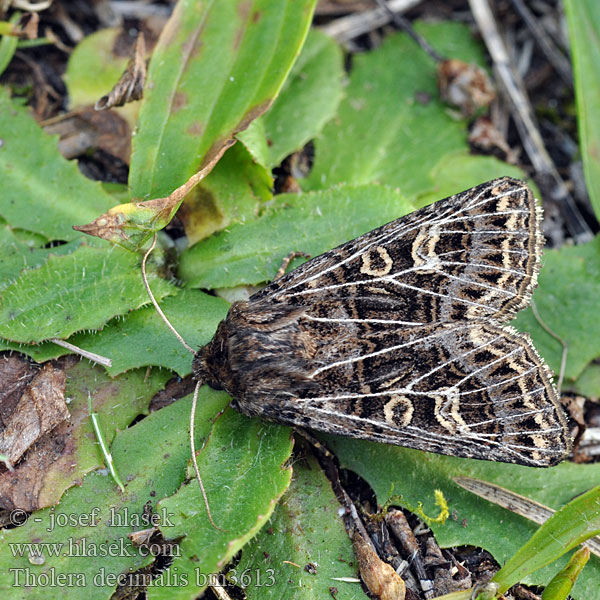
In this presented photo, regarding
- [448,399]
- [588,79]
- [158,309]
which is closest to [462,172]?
[588,79]

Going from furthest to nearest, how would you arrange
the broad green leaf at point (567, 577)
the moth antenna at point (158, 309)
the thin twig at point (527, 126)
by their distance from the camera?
the thin twig at point (527, 126) → the moth antenna at point (158, 309) → the broad green leaf at point (567, 577)

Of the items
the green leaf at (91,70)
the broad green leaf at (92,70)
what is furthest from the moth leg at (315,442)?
the green leaf at (91,70)

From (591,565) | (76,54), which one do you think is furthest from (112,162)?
(591,565)

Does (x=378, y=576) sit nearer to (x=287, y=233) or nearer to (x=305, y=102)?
(x=287, y=233)

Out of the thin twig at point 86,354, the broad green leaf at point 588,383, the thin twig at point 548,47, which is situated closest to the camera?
the thin twig at point 86,354

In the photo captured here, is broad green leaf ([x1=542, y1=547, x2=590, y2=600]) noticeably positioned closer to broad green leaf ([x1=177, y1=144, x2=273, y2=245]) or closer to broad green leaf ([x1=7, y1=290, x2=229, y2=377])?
broad green leaf ([x1=7, y1=290, x2=229, y2=377])

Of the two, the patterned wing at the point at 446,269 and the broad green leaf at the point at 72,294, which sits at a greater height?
the broad green leaf at the point at 72,294

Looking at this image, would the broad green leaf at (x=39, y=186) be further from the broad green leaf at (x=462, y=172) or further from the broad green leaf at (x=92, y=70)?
the broad green leaf at (x=462, y=172)
